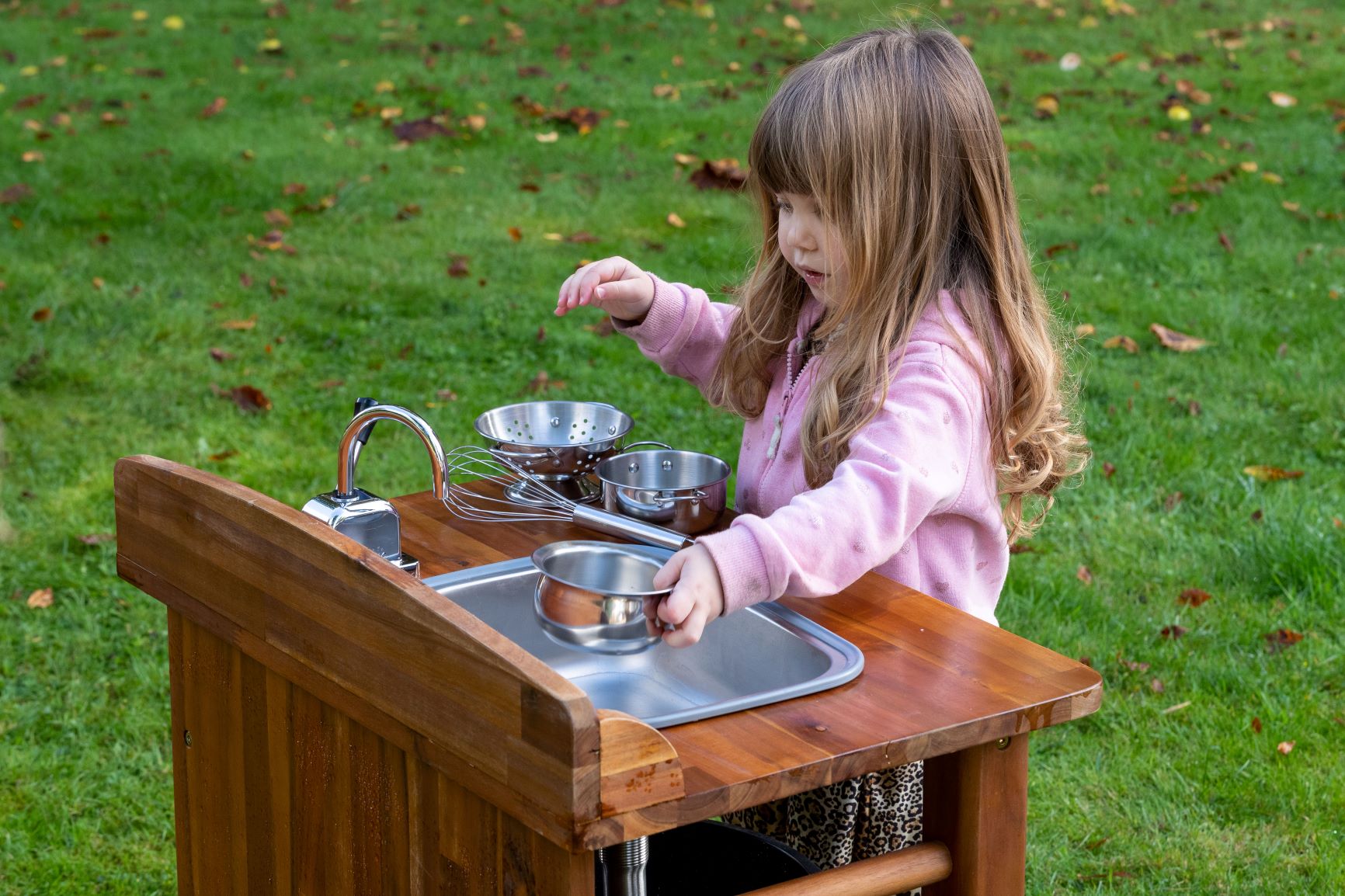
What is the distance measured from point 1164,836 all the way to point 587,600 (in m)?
1.56

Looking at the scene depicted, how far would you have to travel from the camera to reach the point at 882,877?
1592mm

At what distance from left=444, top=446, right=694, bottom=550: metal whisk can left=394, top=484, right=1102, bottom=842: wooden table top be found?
0.23m

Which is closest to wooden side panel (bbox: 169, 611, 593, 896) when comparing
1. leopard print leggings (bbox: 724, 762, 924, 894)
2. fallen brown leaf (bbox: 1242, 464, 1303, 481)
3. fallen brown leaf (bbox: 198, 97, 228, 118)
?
leopard print leggings (bbox: 724, 762, 924, 894)

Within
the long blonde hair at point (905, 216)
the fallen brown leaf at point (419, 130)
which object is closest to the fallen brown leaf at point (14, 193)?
the fallen brown leaf at point (419, 130)

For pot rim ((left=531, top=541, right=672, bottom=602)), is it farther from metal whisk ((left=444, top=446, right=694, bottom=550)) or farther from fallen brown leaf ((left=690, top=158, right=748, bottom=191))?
fallen brown leaf ((left=690, top=158, right=748, bottom=191))

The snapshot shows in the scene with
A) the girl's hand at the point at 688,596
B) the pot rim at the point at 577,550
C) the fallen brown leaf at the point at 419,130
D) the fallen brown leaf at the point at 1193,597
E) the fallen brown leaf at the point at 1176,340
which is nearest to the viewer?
the girl's hand at the point at 688,596

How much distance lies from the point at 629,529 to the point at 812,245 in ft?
1.46

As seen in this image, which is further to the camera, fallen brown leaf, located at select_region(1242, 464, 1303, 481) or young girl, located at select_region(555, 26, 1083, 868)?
fallen brown leaf, located at select_region(1242, 464, 1303, 481)

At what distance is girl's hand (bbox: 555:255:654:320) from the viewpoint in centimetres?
221

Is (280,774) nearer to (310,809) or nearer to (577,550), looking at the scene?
(310,809)

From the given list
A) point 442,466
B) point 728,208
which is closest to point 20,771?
point 442,466

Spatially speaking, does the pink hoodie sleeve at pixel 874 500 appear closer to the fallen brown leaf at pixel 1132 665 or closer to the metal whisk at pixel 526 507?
the metal whisk at pixel 526 507

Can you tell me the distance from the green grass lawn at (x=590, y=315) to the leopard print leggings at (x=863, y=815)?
746 mm

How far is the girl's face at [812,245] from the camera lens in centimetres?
191
